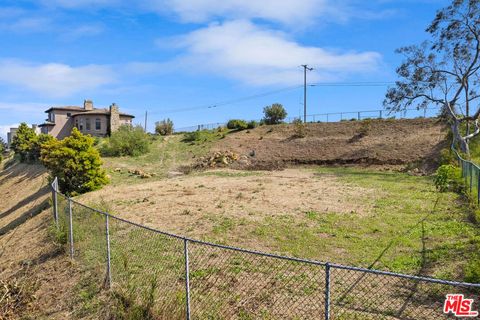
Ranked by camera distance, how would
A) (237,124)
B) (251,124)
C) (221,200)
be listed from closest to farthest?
(221,200)
(251,124)
(237,124)

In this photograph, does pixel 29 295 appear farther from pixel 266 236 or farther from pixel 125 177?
pixel 125 177

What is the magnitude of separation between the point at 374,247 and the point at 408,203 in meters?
5.89

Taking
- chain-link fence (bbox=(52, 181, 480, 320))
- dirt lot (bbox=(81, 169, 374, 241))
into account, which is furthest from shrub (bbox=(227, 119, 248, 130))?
chain-link fence (bbox=(52, 181, 480, 320))

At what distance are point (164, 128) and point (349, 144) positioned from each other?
23.2 metres

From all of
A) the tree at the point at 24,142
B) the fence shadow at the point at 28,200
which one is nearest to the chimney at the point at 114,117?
the tree at the point at 24,142

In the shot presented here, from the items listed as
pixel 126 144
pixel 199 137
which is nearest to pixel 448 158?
→ pixel 199 137

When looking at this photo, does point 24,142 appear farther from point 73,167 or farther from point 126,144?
point 73,167

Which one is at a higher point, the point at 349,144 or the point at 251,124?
the point at 251,124

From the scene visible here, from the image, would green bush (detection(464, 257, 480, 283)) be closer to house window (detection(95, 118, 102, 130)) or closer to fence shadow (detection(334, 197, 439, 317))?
fence shadow (detection(334, 197, 439, 317))

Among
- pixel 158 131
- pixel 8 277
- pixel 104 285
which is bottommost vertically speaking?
pixel 8 277

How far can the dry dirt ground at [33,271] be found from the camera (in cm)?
775

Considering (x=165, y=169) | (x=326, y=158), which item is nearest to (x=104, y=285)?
(x=165, y=169)

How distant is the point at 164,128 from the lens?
4747 cm

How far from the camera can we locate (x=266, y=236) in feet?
32.8
